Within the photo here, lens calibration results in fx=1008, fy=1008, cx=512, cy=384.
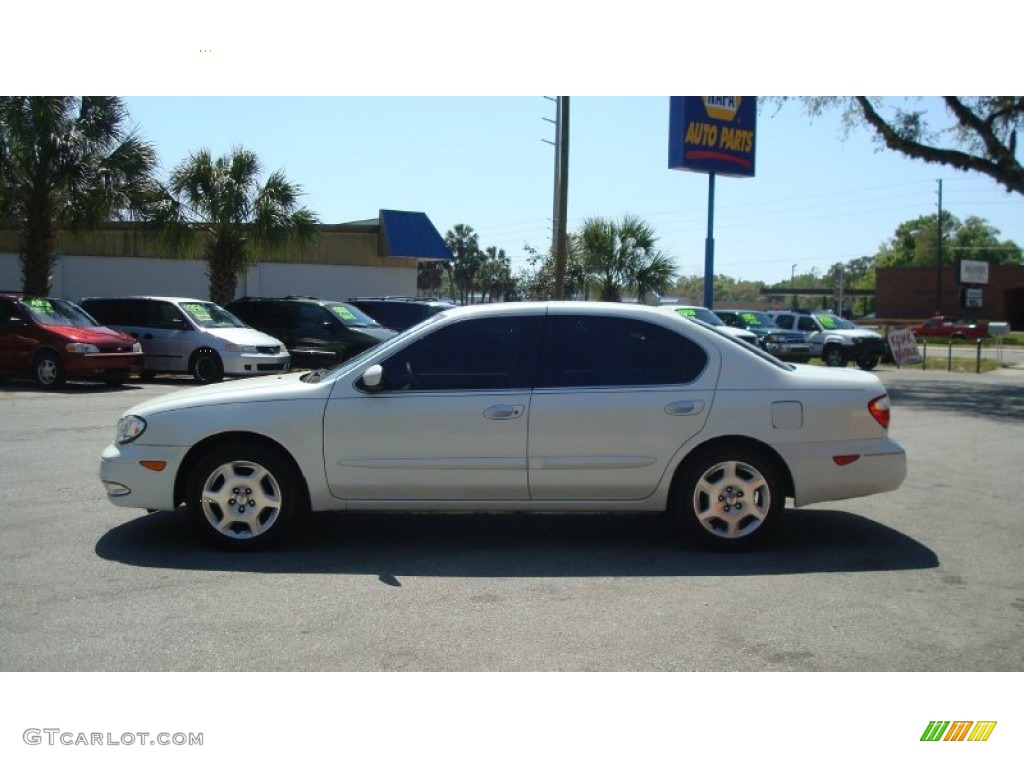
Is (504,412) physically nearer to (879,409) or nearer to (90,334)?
(879,409)

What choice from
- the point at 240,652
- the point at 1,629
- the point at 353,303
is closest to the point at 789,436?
the point at 240,652

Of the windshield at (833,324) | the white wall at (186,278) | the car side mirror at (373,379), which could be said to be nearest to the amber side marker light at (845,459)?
the car side mirror at (373,379)

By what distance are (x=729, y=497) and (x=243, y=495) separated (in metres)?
3.01

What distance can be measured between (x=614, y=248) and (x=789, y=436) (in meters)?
24.5

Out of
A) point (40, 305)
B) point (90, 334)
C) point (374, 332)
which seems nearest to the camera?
point (90, 334)

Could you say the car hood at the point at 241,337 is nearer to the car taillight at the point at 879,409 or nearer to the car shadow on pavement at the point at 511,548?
the car shadow on pavement at the point at 511,548

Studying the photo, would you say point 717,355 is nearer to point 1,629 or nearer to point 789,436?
point 789,436

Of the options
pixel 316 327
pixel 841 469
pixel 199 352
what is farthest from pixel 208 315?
pixel 841 469

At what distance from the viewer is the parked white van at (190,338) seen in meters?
18.8

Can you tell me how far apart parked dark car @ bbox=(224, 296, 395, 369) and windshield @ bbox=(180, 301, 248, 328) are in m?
2.05

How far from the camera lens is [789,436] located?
6.26 meters

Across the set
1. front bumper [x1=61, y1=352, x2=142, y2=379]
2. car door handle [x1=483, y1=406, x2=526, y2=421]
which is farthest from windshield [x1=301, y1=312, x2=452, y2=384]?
front bumper [x1=61, y1=352, x2=142, y2=379]

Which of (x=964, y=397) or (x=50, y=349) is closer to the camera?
(x=50, y=349)

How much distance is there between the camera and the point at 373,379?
6152 millimetres
